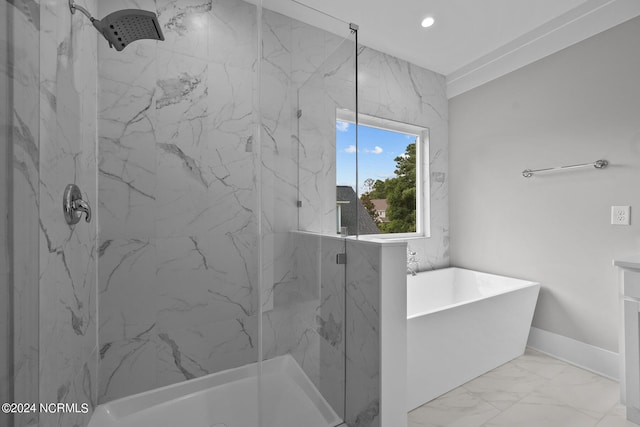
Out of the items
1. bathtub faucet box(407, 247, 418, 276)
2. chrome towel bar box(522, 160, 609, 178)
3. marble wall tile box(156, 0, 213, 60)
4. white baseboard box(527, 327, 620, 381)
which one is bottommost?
white baseboard box(527, 327, 620, 381)

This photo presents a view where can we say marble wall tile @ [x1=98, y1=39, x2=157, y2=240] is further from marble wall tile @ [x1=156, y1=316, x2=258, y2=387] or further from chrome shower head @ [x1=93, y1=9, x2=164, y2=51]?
marble wall tile @ [x1=156, y1=316, x2=258, y2=387]

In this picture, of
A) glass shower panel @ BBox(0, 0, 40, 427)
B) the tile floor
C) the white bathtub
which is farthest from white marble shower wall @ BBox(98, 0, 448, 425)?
the tile floor

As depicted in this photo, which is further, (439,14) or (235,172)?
(439,14)

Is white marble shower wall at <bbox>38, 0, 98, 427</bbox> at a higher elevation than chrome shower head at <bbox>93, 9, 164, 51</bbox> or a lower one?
lower

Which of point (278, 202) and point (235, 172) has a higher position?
point (235, 172)

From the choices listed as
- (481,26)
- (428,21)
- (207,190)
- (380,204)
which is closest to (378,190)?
(380,204)

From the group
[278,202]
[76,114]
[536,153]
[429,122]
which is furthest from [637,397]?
[76,114]

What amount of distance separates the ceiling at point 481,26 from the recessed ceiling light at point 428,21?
36 millimetres

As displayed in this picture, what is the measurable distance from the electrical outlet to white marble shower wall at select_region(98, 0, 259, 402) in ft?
8.12

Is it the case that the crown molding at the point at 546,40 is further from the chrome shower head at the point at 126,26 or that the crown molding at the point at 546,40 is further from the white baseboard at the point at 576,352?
the chrome shower head at the point at 126,26

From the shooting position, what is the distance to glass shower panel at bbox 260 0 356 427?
1220 millimetres

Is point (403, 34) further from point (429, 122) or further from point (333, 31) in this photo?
point (333, 31)

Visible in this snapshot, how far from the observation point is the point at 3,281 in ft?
1.61

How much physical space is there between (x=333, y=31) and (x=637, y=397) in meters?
2.54
